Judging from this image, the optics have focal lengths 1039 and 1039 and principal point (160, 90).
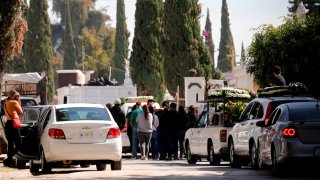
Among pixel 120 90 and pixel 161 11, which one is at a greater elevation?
pixel 161 11

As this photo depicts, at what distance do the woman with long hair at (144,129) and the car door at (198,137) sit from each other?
263 cm

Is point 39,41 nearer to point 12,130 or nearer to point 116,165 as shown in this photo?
point 12,130

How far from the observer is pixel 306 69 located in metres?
37.8

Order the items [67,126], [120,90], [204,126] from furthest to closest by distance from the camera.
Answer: [120,90] → [204,126] → [67,126]

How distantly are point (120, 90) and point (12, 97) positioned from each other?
37.2 meters

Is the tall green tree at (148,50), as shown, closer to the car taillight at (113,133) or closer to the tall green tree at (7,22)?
the tall green tree at (7,22)

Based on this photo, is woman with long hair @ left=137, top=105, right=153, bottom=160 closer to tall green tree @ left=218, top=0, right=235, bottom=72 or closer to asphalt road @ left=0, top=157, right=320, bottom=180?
asphalt road @ left=0, top=157, right=320, bottom=180

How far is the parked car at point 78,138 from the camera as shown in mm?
22297

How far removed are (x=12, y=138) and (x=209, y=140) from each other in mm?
5946

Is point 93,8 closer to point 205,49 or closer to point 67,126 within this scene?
point 205,49

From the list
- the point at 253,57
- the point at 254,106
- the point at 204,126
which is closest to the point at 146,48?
the point at 253,57

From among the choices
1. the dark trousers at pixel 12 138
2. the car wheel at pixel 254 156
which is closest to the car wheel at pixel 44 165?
the dark trousers at pixel 12 138

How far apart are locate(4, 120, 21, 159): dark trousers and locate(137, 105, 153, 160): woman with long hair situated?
7.70 m

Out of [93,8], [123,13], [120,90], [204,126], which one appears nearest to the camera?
[204,126]
